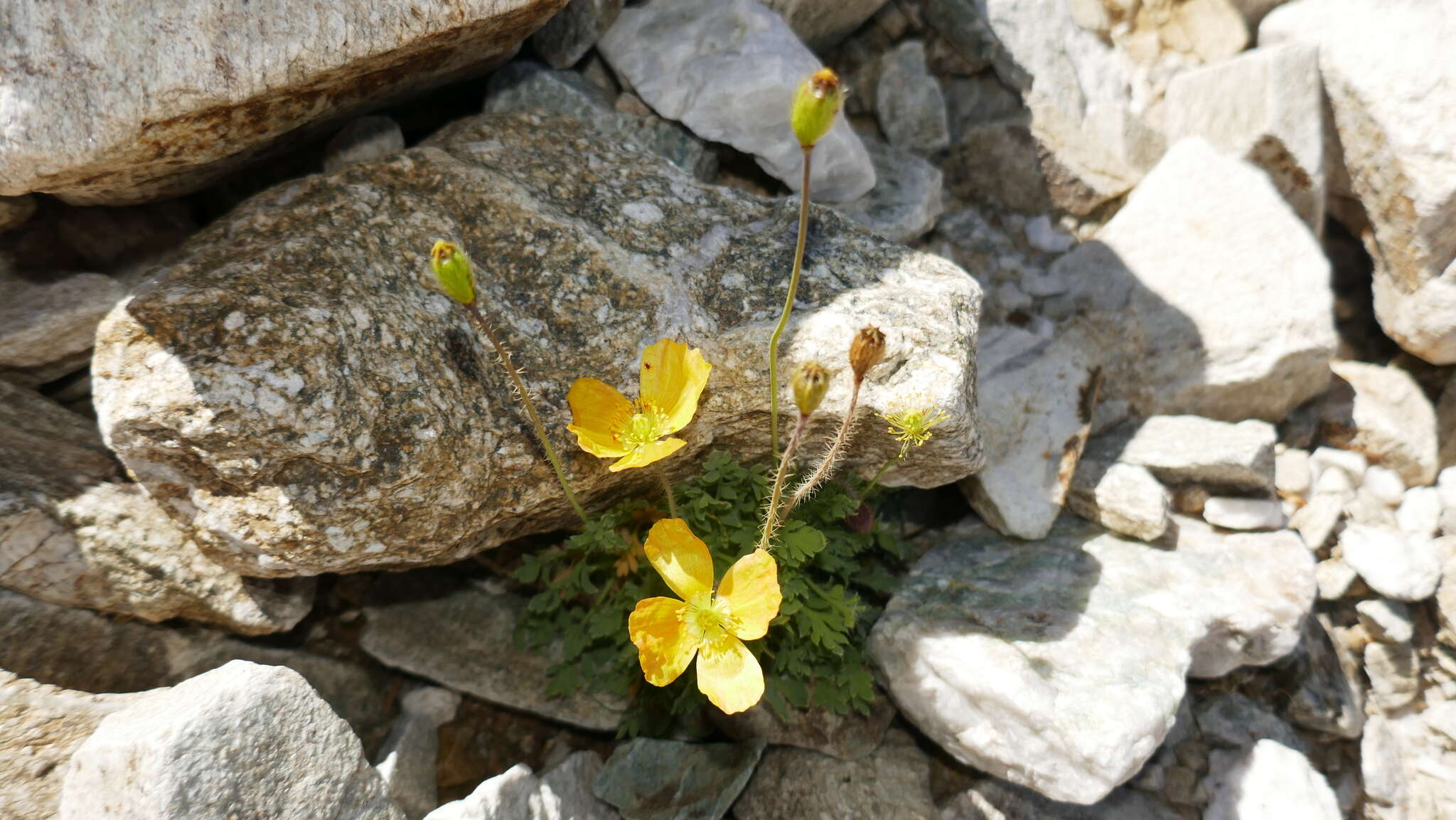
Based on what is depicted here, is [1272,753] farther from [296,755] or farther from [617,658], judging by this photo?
[296,755]

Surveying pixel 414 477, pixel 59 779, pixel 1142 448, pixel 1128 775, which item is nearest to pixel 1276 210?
pixel 1142 448

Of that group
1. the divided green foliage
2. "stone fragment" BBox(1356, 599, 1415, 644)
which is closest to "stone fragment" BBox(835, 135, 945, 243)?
the divided green foliage

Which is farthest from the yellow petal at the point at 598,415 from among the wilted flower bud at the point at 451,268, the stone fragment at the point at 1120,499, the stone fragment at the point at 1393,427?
the stone fragment at the point at 1393,427

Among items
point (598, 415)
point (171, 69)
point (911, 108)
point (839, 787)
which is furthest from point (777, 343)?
point (911, 108)

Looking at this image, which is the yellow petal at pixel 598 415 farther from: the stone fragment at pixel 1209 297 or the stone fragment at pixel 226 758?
the stone fragment at pixel 1209 297

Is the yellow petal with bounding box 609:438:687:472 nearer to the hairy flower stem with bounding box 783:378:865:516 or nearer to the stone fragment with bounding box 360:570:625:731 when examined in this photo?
the hairy flower stem with bounding box 783:378:865:516

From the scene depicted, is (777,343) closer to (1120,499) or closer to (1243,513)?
(1120,499)
